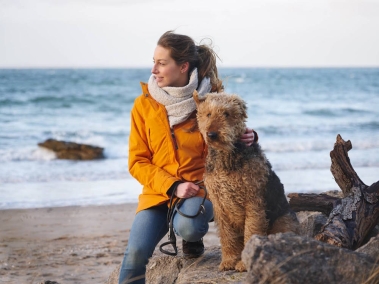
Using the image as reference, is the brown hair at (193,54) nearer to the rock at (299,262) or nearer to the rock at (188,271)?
the rock at (188,271)

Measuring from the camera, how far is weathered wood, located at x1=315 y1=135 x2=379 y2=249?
3812mm

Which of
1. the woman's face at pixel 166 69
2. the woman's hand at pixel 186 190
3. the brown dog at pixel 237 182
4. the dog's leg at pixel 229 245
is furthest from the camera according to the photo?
the woman's face at pixel 166 69

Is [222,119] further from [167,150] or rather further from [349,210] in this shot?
[349,210]

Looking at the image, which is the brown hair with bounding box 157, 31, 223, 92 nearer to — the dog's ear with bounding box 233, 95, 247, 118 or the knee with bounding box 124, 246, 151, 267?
the dog's ear with bounding box 233, 95, 247, 118

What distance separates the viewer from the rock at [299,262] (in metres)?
2.84

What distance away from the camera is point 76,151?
543 inches

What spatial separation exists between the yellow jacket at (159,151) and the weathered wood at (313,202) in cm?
110

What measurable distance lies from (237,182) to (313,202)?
61.9 inches

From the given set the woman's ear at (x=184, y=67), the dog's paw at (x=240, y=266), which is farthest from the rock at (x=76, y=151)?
the dog's paw at (x=240, y=266)

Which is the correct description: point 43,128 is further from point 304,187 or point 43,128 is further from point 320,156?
point 304,187

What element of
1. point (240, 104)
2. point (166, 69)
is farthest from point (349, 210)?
point (166, 69)

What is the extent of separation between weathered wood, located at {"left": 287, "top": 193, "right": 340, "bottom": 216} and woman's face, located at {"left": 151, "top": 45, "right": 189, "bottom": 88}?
5.14ft

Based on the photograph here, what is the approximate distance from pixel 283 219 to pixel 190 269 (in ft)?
3.22

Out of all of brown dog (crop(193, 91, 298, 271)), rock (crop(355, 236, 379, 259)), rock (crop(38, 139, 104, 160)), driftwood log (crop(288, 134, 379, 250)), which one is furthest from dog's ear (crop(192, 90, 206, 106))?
rock (crop(38, 139, 104, 160))
